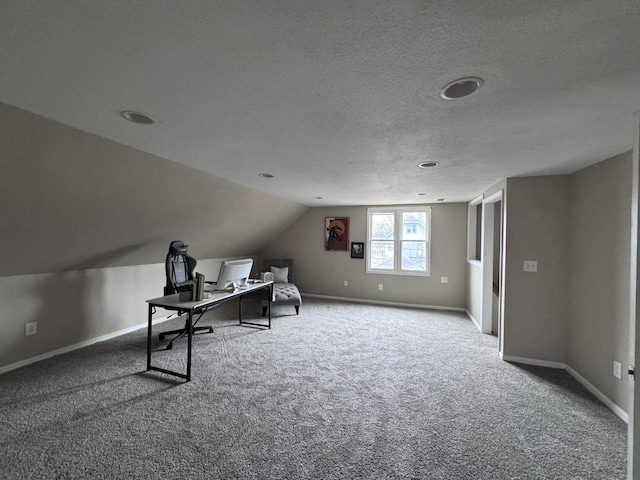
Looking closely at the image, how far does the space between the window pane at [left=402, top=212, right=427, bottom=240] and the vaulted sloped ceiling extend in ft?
10.6

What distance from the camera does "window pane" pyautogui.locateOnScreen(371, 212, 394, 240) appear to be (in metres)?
6.03

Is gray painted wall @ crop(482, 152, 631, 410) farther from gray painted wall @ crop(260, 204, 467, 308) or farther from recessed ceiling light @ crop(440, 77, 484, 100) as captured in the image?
gray painted wall @ crop(260, 204, 467, 308)

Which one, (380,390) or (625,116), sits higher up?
(625,116)

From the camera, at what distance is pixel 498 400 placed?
2.46 metres

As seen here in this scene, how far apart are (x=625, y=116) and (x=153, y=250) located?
5029 millimetres

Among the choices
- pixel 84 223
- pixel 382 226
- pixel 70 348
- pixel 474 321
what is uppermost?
pixel 382 226

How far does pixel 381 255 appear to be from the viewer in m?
6.10

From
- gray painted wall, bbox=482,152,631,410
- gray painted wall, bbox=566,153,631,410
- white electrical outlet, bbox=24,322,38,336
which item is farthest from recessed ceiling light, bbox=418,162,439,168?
white electrical outlet, bbox=24,322,38,336

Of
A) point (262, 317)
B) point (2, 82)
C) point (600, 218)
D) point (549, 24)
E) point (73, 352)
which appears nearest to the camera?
point (549, 24)

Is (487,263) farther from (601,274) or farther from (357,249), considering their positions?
(357,249)

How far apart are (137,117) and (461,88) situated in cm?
194

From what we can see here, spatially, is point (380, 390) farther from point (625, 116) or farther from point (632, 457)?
point (625, 116)

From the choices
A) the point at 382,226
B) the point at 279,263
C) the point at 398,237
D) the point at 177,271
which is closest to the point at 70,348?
the point at 177,271

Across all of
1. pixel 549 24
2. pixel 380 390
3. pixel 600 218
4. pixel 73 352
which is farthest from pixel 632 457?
pixel 73 352
